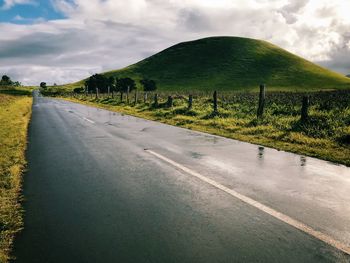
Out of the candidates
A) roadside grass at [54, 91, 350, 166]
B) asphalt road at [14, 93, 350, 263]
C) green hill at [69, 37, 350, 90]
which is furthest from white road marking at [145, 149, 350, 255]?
green hill at [69, 37, 350, 90]

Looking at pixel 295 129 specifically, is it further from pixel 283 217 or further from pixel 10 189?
pixel 10 189

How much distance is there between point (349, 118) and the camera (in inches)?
590

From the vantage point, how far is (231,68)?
125688mm

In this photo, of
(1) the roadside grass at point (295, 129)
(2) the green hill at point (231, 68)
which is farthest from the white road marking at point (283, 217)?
(2) the green hill at point (231, 68)

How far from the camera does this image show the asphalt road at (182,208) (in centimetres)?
388

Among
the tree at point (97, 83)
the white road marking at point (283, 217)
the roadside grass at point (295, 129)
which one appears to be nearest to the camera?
the white road marking at point (283, 217)

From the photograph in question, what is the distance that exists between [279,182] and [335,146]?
5.79 metres

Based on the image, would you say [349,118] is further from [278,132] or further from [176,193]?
[176,193]

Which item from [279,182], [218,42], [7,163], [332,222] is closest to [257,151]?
[279,182]

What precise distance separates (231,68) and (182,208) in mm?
124327

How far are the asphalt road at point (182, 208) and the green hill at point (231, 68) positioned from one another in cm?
8937

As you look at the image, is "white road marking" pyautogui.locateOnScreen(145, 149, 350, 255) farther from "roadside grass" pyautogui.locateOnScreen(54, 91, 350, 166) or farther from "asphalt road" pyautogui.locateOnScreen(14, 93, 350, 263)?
"roadside grass" pyautogui.locateOnScreen(54, 91, 350, 166)

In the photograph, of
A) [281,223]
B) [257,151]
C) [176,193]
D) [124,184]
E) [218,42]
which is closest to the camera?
[281,223]

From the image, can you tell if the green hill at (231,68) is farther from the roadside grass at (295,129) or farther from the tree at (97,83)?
the roadside grass at (295,129)
